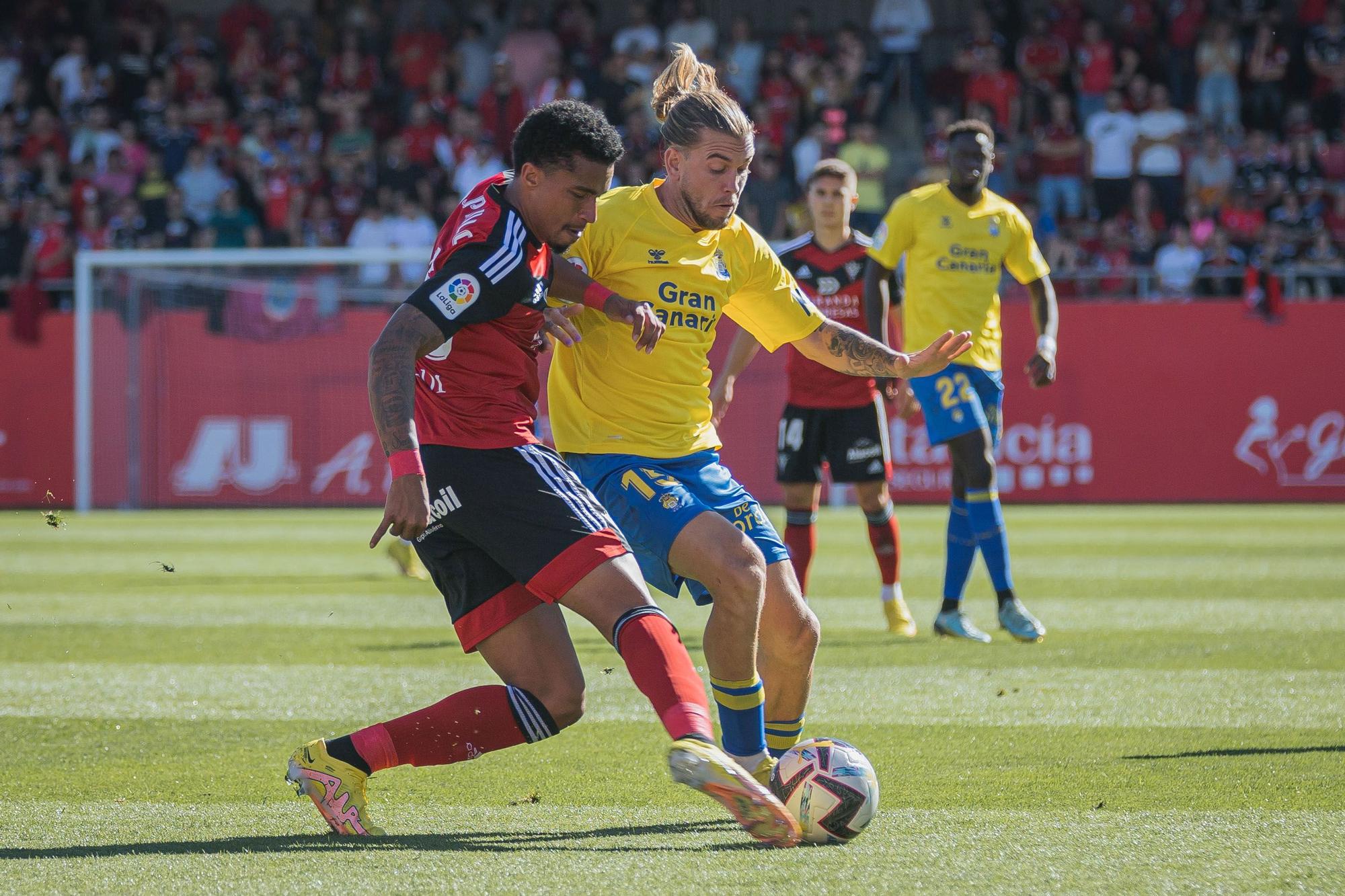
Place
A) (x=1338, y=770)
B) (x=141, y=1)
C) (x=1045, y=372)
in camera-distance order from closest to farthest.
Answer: (x=1338, y=770) < (x=1045, y=372) < (x=141, y=1)

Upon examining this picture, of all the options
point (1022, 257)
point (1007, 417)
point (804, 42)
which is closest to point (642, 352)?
point (1022, 257)

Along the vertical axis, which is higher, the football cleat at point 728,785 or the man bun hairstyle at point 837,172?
the man bun hairstyle at point 837,172

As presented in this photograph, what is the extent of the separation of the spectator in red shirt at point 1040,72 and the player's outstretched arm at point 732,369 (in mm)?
15144

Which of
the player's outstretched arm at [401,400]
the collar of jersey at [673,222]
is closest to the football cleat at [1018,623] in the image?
the collar of jersey at [673,222]

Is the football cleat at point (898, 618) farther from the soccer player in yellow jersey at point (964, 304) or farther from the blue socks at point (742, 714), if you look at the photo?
the blue socks at point (742, 714)

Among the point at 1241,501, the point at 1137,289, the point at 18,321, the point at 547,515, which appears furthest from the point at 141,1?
the point at 547,515

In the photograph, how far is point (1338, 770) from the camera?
4.88 meters

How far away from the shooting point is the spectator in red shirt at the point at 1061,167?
66.7 ft

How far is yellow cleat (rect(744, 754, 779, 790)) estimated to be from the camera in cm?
432

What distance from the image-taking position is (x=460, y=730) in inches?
170

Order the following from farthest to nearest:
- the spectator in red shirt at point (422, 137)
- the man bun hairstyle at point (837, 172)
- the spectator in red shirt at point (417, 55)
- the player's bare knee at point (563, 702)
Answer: the spectator in red shirt at point (417, 55) → the spectator in red shirt at point (422, 137) → the man bun hairstyle at point (837, 172) → the player's bare knee at point (563, 702)

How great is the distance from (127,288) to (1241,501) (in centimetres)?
1318

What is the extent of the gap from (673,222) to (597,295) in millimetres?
457

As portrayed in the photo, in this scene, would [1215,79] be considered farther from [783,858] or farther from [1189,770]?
[783,858]
